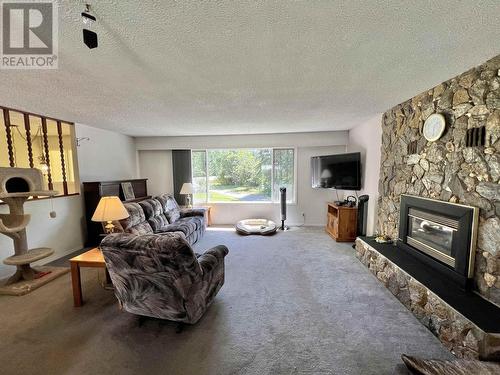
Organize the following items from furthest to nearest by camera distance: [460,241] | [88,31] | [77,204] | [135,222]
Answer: [77,204] < [135,222] < [460,241] < [88,31]

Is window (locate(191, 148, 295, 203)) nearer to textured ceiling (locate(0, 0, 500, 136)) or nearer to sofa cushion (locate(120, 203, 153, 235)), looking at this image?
sofa cushion (locate(120, 203, 153, 235))

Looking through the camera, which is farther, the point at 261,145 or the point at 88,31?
the point at 261,145

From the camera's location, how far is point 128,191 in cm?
447

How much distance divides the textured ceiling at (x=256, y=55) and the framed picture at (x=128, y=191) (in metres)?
1.74

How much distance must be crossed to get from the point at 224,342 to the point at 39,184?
126 inches

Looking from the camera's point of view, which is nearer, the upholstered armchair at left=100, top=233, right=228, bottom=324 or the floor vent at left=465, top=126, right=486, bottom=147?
the upholstered armchair at left=100, top=233, right=228, bottom=324

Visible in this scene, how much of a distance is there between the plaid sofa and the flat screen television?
2787 mm

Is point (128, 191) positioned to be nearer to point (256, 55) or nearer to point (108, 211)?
point (108, 211)

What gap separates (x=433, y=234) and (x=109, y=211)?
145 inches

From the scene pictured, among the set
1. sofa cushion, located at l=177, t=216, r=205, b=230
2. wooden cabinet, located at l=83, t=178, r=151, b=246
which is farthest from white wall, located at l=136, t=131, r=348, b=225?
wooden cabinet, located at l=83, t=178, r=151, b=246

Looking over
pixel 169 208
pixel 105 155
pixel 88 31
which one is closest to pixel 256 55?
pixel 88 31

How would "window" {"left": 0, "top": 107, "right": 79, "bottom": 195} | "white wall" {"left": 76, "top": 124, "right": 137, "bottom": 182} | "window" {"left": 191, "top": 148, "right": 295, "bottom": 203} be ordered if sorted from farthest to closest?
"window" {"left": 191, "top": 148, "right": 295, "bottom": 203} → "white wall" {"left": 76, "top": 124, "right": 137, "bottom": 182} → "window" {"left": 0, "top": 107, "right": 79, "bottom": 195}

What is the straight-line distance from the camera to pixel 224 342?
1.77m

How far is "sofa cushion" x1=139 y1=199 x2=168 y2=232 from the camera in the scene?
3.69m
